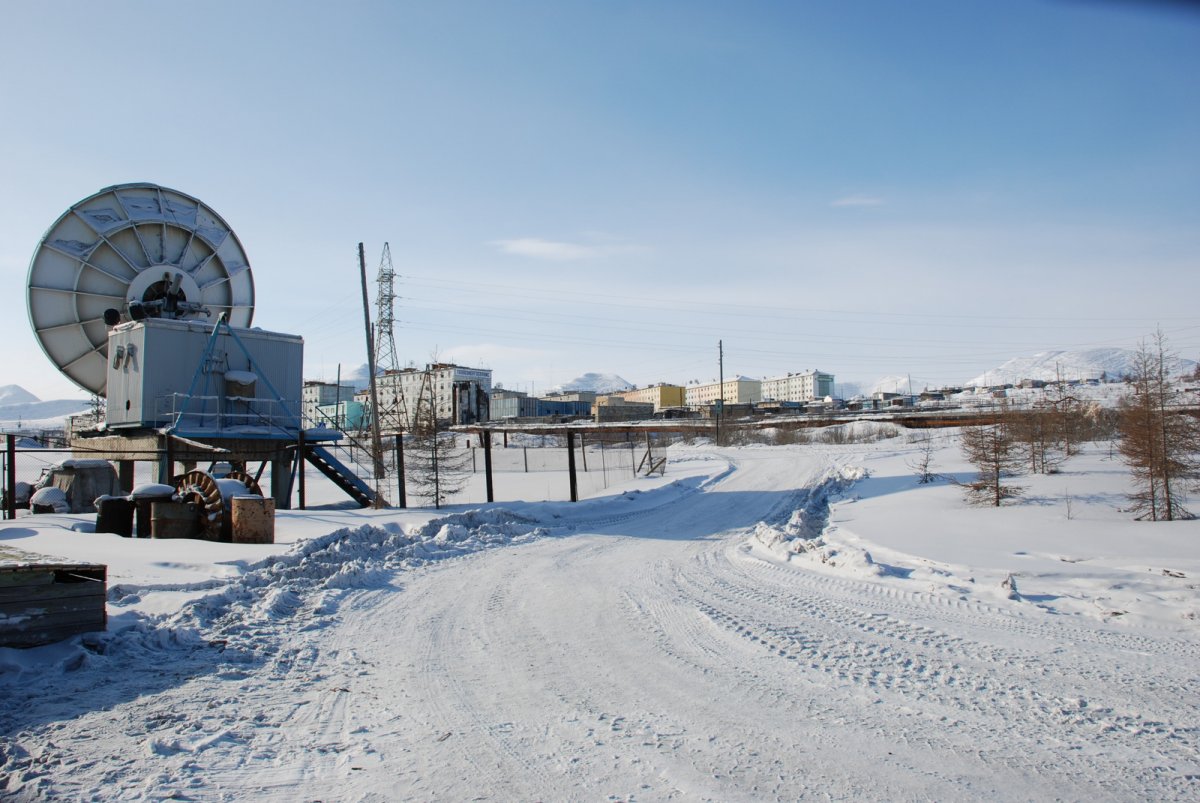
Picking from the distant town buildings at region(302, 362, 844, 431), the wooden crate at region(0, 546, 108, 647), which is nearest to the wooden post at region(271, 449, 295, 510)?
the wooden crate at region(0, 546, 108, 647)

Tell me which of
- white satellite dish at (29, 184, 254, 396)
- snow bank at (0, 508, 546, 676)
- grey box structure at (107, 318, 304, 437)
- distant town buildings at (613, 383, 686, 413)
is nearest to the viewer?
snow bank at (0, 508, 546, 676)

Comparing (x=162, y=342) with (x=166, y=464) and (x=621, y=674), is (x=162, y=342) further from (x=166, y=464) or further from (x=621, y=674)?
(x=621, y=674)

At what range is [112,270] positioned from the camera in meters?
23.8

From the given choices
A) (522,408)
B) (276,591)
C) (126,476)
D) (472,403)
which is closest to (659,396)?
(522,408)

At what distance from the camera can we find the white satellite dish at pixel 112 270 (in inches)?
905

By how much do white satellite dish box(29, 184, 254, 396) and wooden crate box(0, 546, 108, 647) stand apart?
19843mm

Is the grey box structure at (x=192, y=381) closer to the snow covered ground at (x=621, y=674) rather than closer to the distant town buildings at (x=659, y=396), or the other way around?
the snow covered ground at (x=621, y=674)

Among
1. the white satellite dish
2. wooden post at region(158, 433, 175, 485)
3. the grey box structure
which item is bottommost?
wooden post at region(158, 433, 175, 485)

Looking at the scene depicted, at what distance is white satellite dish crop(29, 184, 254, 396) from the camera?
2298 cm

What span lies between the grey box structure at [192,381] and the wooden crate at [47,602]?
14.6m

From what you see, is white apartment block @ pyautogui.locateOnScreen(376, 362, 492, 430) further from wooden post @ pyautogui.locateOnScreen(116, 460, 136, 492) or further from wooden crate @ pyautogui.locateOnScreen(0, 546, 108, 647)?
wooden crate @ pyautogui.locateOnScreen(0, 546, 108, 647)

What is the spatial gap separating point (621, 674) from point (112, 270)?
2445 cm

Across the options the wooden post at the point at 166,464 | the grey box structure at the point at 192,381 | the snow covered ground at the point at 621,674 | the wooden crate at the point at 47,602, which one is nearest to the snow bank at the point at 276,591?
Answer: the snow covered ground at the point at 621,674

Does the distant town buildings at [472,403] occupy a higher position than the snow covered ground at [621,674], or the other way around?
the distant town buildings at [472,403]
